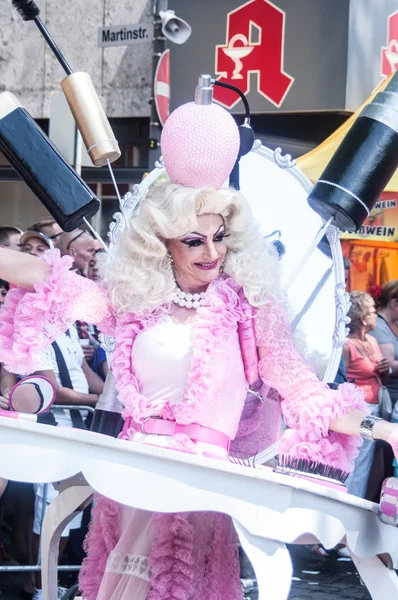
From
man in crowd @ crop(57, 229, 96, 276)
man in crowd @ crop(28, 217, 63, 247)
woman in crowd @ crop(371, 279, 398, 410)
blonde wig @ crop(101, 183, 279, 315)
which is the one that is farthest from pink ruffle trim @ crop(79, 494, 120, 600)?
woman in crowd @ crop(371, 279, 398, 410)

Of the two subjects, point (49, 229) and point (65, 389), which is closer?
point (65, 389)

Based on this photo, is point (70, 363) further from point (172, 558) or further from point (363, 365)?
point (172, 558)

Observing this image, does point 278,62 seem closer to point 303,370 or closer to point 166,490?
point 303,370

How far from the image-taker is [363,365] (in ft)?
19.4

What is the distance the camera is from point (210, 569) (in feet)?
7.98

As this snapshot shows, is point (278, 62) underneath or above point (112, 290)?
above

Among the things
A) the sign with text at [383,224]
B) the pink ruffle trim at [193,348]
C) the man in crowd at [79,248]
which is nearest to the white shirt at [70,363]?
the man in crowd at [79,248]

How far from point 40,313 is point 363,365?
12.1 feet

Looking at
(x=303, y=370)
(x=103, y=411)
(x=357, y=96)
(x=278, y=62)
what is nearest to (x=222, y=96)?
(x=278, y=62)

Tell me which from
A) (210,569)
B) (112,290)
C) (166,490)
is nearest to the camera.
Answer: (166,490)

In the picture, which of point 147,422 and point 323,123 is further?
point 323,123

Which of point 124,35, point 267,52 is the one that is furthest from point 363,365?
point 267,52

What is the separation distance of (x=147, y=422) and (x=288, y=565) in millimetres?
Result: 688

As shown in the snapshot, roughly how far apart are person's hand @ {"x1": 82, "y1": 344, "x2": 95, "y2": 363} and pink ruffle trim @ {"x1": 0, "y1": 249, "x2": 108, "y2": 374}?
8.38 ft
